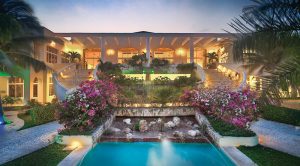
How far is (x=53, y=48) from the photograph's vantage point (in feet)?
85.3

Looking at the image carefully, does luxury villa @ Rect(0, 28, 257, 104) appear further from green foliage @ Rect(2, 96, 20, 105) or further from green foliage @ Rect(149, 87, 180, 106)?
green foliage @ Rect(149, 87, 180, 106)

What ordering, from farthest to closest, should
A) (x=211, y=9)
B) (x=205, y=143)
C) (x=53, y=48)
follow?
1. (x=53, y=48)
2. (x=205, y=143)
3. (x=211, y=9)

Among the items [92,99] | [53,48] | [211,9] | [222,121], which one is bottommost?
[222,121]

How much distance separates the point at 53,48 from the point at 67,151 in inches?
796

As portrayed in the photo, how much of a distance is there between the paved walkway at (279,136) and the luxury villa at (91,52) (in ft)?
14.3

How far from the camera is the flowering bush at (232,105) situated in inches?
370

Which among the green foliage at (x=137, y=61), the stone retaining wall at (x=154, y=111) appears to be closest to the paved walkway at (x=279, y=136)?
the stone retaining wall at (x=154, y=111)

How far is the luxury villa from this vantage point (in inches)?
841

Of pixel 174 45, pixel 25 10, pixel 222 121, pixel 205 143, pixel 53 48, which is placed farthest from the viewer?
pixel 174 45

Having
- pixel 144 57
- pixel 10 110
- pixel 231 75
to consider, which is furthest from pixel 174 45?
pixel 10 110

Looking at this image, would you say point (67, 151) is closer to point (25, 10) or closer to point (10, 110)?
point (25, 10)

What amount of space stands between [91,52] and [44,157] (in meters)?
29.4

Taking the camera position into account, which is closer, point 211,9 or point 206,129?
point 211,9

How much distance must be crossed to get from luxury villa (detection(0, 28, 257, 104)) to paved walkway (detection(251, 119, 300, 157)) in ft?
14.3
